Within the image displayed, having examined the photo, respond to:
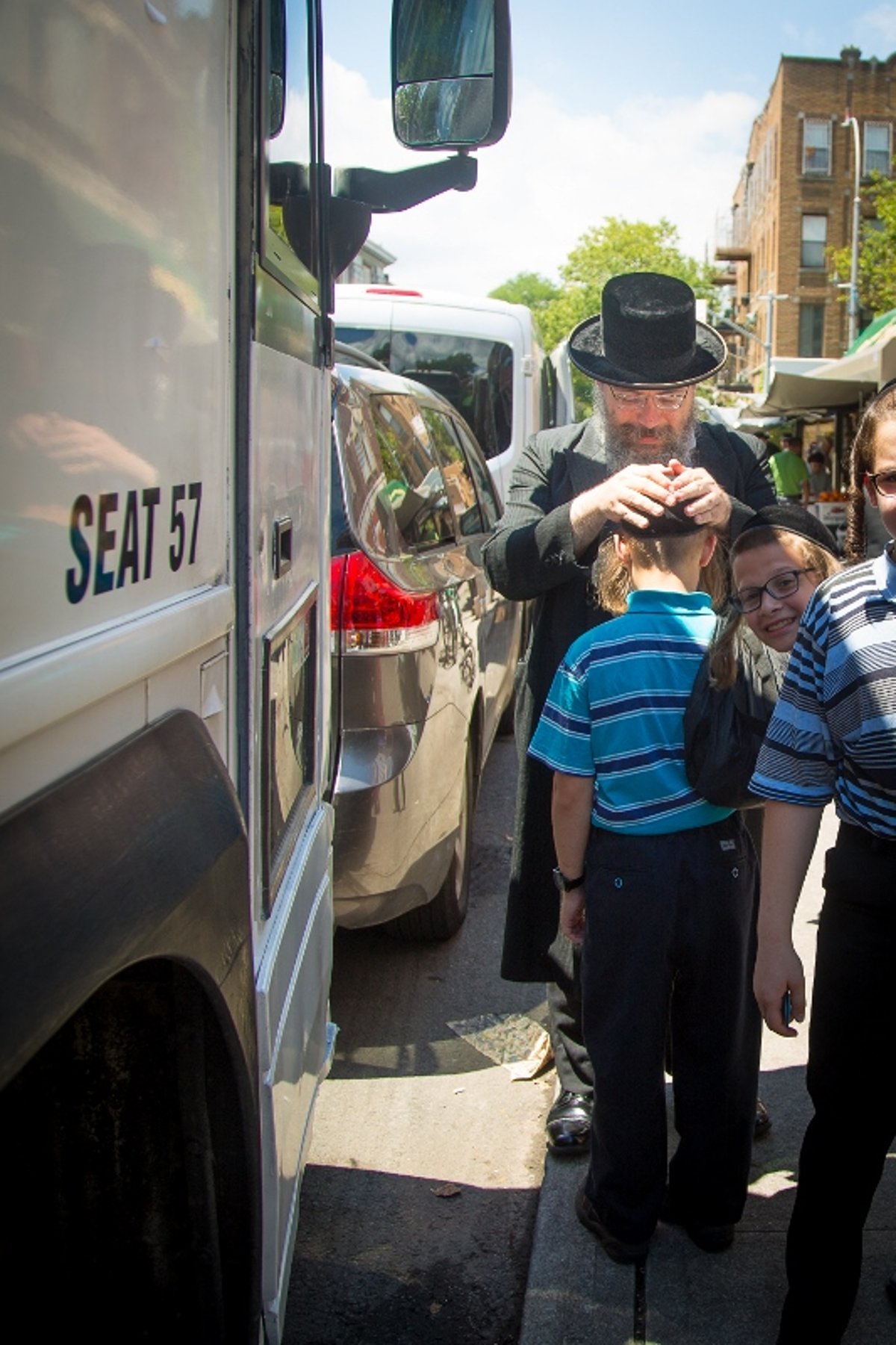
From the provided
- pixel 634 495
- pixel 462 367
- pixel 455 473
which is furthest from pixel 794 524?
pixel 462 367

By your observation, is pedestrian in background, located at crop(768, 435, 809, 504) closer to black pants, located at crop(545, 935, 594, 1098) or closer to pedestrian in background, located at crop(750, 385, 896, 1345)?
black pants, located at crop(545, 935, 594, 1098)

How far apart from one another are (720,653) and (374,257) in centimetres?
3672

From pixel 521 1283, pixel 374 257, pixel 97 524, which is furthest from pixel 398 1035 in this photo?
pixel 374 257

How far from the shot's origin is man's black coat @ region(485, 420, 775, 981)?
331cm

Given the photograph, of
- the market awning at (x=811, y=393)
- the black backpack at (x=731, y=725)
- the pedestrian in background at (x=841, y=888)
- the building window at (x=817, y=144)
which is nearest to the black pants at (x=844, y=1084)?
the pedestrian in background at (x=841, y=888)

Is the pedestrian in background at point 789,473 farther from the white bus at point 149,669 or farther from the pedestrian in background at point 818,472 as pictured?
the white bus at point 149,669

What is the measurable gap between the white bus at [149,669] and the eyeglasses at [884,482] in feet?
3.24

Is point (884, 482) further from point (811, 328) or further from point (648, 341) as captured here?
point (811, 328)

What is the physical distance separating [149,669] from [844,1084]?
1530 mm

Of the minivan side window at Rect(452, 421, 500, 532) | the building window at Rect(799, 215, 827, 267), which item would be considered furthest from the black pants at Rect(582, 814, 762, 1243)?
the building window at Rect(799, 215, 827, 267)

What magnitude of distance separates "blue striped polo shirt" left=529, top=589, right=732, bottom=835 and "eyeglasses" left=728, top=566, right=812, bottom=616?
7 centimetres

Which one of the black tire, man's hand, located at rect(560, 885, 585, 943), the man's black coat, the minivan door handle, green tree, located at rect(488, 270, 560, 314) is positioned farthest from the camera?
green tree, located at rect(488, 270, 560, 314)

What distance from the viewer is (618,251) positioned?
5806 centimetres

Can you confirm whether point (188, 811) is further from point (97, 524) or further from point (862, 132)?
point (862, 132)
